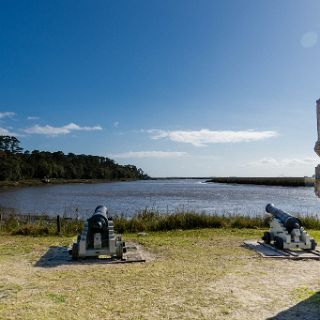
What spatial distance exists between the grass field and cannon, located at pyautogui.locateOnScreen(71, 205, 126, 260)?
1.51 ft

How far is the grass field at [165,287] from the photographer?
5758 mm

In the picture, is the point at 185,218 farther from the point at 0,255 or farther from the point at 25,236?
the point at 0,255

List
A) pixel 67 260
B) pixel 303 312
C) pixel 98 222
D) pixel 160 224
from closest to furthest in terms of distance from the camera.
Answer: pixel 303 312
pixel 67 260
pixel 98 222
pixel 160 224

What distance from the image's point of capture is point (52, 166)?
4589 inches

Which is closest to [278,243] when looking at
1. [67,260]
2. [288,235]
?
[288,235]

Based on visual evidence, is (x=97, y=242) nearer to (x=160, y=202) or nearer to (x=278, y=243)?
(x=278, y=243)

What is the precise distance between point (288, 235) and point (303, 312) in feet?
16.8

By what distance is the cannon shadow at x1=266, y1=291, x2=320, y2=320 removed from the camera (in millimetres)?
5570

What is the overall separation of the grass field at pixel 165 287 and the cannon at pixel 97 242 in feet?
1.51

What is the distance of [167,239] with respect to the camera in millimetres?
12406

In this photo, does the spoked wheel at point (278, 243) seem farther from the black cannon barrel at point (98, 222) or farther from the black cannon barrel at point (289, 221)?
the black cannon barrel at point (98, 222)

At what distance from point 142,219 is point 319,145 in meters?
11.3

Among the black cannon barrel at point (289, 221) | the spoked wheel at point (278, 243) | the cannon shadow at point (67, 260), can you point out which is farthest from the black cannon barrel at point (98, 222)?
the black cannon barrel at point (289, 221)

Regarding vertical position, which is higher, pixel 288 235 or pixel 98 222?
pixel 98 222
